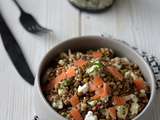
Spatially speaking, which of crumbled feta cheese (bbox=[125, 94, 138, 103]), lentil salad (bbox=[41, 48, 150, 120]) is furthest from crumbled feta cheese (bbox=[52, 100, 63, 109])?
crumbled feta cheese (bbox=[125, 94, 138, 103])

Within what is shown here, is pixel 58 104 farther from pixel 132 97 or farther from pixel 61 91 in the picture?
pixel 132 97

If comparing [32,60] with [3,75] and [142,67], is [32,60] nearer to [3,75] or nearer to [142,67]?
[3,75]

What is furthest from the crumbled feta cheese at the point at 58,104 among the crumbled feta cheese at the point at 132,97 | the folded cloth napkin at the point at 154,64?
the folded cloth napkin at the point at 154,64

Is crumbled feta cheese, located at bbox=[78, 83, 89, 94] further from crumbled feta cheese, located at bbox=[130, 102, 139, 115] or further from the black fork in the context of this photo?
the black fork

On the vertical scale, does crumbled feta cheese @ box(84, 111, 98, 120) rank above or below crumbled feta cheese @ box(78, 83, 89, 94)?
below

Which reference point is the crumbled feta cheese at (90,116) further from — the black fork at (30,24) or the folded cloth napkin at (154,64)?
the black fork at (30,24)

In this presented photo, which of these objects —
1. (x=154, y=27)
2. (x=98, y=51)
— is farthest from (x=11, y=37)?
(x=154, y=27)
